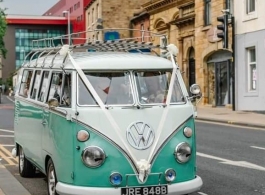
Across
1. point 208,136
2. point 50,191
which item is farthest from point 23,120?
point 208,136

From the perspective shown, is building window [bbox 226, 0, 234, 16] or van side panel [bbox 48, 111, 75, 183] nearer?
van side panel [bbox 48, 111, 75, 183]

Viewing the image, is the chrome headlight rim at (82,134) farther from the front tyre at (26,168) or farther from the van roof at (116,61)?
the front tyre at (26,168)

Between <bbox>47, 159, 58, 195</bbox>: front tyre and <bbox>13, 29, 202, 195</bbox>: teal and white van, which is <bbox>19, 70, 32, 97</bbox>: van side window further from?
<bbox>47, 159, 58, 195</bbox>: front tyre

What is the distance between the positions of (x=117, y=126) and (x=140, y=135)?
12.1 inches

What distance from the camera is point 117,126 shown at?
733 cm

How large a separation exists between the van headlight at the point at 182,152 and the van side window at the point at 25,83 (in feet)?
13.0

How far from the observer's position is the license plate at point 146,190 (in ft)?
23.6

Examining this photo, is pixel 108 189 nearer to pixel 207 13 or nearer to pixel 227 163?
pixel 227 163

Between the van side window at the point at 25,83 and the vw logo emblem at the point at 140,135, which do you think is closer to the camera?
the vw logo emblem at the point at 140,135

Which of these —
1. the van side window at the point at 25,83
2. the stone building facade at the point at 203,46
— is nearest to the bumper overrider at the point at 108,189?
the van side window at the point at 25,83

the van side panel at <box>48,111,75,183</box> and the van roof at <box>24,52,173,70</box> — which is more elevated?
the van roof at <box>24,52,173,70</box>

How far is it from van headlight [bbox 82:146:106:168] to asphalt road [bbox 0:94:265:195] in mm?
2265

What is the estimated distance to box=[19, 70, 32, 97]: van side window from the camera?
10621mm

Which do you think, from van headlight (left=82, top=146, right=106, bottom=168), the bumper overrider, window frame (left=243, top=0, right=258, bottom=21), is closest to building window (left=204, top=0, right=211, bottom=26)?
window frame (left=243, top=0, right=258, bottom=21)
